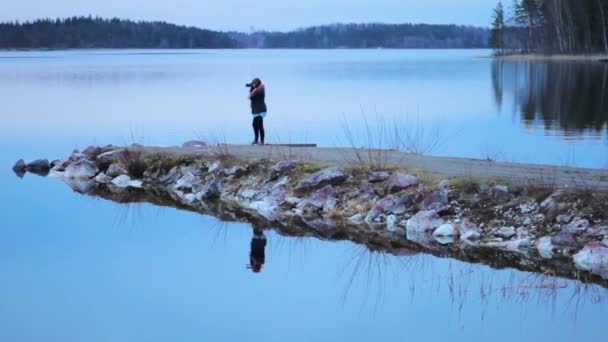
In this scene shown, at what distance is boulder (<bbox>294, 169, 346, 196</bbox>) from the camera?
18.3m

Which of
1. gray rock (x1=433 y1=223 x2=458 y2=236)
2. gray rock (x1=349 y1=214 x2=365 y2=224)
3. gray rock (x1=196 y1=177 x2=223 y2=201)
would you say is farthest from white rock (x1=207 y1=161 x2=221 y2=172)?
gray rock (x1=433 y1=223 x2=458 y2=236)

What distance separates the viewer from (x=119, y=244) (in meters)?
16.7

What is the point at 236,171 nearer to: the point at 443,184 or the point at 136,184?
the point at 136,184

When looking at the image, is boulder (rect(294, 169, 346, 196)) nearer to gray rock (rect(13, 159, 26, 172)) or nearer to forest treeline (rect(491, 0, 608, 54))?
gray rock (rect(13, 159, 26, 172))

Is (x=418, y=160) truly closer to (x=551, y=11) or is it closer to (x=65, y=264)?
(x=65, y=264)

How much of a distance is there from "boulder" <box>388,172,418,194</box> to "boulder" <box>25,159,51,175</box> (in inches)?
439

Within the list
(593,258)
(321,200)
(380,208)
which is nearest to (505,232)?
(593,258)

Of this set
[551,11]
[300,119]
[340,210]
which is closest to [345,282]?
[340,210]

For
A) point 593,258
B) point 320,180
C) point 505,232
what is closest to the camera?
point 593,258

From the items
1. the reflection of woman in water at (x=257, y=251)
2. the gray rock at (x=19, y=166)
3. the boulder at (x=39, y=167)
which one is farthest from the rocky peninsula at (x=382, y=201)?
the gray rock at (x=19, y=166)

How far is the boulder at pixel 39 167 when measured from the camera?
83.0 ft

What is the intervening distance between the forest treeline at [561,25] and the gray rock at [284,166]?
79.5 m

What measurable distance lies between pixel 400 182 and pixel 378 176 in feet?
2.52

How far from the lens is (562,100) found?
4550 centimetres
